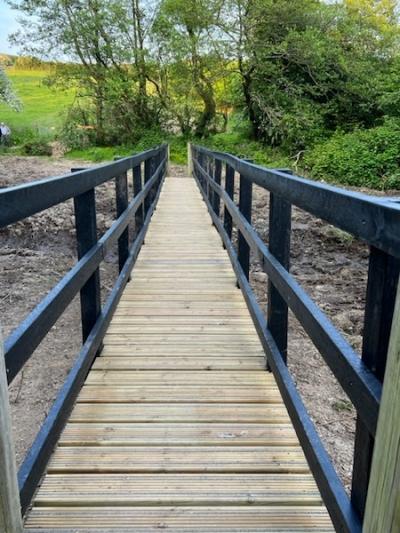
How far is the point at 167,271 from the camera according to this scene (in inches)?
187

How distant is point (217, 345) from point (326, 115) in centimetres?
1648

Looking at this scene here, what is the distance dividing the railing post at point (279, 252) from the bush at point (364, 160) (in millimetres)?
11391

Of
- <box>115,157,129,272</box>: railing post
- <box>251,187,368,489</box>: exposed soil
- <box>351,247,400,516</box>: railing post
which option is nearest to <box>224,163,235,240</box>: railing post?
<box>251,187,368,489</box>: exposed soil

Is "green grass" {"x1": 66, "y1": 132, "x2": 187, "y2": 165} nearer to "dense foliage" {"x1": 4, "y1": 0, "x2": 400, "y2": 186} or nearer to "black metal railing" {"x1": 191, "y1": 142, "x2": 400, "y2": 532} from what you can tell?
"dense foliage" {"x1": 4, "y1": 0, "x2": 400, "y2": 186}

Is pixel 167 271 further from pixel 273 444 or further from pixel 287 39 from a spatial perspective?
pixel 287 39

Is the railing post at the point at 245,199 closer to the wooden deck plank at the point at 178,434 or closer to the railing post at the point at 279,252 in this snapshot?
the railing post at the point at 279,252

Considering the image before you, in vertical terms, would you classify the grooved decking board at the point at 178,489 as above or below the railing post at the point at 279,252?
below

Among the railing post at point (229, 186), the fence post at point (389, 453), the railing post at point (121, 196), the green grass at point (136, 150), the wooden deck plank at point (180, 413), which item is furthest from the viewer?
the green grass at point (136, 150)

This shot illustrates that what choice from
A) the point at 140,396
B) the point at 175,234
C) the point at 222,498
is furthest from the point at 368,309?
the point at 175,234

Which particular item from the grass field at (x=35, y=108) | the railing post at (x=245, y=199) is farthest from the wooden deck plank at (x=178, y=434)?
the grass field at (x=35, y=108)

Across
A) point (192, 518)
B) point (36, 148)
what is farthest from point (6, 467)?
point (36, 148)

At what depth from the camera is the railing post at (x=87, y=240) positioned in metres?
2.38

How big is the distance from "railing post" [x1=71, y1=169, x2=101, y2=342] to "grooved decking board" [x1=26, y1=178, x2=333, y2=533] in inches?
11.4

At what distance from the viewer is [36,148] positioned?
20547 mm
